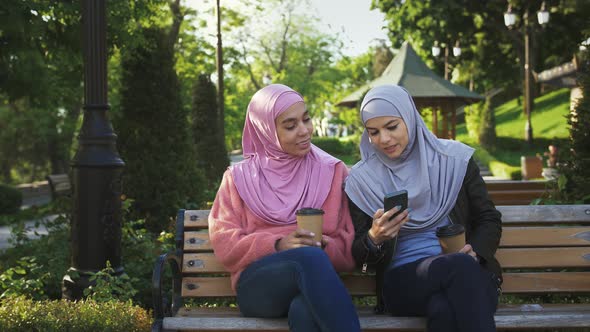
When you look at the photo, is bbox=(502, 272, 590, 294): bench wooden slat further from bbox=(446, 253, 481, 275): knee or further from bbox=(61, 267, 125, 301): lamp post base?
bbox=(61, 267, 125, 301): lamp post base

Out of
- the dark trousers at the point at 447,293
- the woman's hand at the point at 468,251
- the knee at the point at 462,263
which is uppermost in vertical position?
the woman's hand at the point at 468,251

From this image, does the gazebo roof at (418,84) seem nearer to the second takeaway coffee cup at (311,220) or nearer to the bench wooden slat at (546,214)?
the bench wooden slat at (546,214)

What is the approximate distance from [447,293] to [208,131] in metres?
15.5

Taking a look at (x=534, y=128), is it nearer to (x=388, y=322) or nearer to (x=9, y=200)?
(x=9, y=200)

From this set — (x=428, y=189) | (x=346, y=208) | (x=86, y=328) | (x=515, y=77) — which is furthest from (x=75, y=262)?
(x=515, y=77)

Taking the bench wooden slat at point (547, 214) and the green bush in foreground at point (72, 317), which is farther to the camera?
the bench wooden slat at point (547, 214)

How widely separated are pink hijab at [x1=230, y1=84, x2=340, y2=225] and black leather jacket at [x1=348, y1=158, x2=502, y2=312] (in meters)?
0.21

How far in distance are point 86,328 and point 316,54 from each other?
49319 mm

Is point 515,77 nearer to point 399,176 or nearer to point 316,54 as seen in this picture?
point 316,54

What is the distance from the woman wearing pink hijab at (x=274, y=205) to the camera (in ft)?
11.2

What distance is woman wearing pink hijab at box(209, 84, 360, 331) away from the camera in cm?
341

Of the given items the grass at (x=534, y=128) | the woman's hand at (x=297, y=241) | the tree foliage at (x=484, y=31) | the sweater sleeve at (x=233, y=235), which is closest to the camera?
the woman's hand at (x=297, y=241)

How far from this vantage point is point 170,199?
9.10m

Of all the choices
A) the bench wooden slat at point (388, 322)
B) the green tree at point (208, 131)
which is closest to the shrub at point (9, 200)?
the green tree at point (208, 131)
